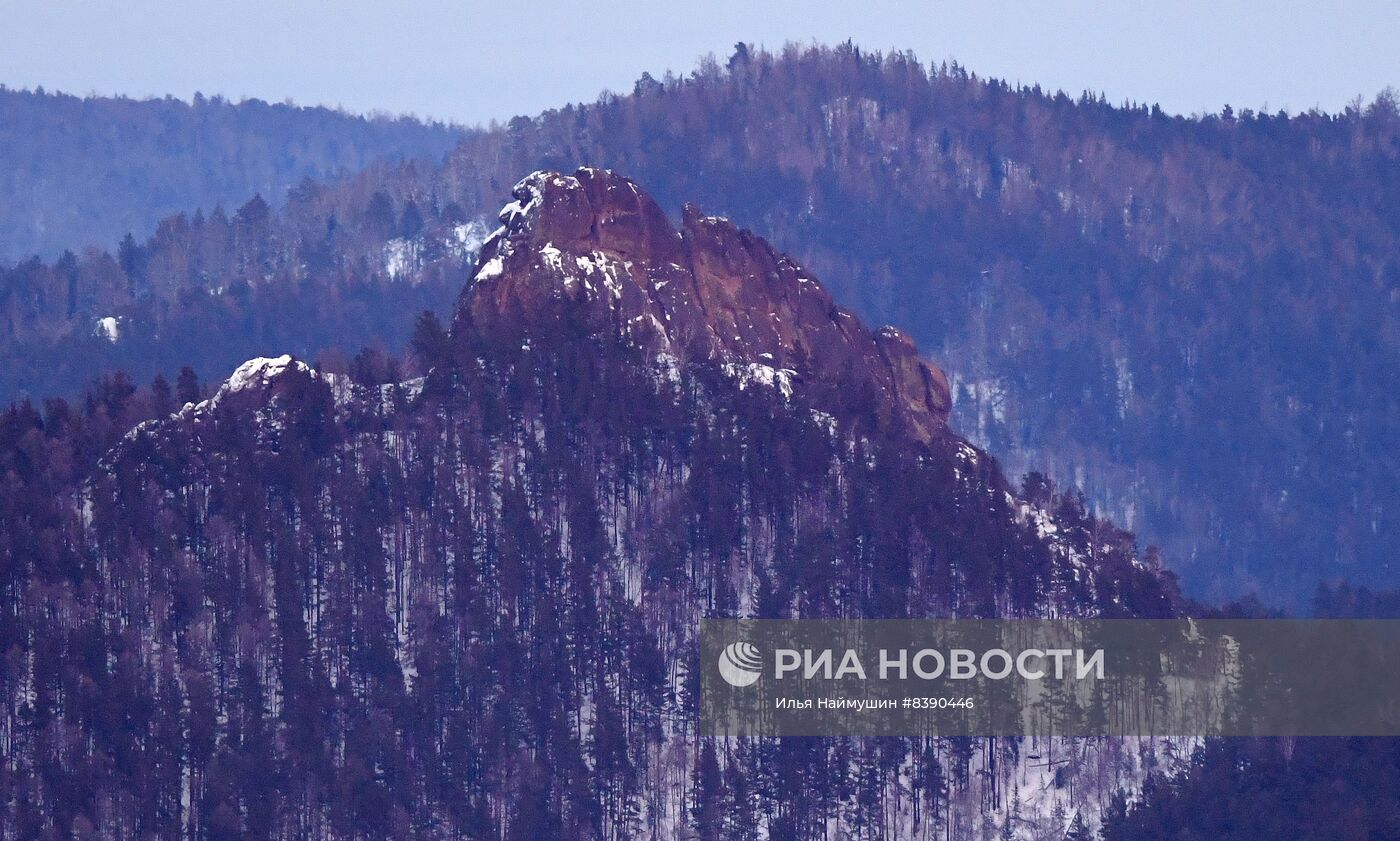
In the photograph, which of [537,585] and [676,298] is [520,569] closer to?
[537,585]

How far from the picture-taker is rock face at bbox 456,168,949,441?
158 metres

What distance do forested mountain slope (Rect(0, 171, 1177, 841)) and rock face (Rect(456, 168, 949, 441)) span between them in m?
0.24

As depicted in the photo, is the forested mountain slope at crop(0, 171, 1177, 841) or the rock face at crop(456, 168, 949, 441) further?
the rock face at crop(456, 168, 949, 441)

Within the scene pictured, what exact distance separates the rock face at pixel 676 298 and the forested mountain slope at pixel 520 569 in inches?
9.3

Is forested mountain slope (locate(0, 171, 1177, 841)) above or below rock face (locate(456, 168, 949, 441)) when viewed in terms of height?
below

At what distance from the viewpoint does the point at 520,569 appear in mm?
145000

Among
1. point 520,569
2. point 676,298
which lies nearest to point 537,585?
point 520,569

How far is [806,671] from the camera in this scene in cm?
14362

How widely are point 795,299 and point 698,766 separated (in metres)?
37.1

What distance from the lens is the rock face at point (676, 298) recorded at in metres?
158

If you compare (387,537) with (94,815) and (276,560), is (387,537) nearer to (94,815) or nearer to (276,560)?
(276,560)

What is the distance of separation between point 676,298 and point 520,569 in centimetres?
2321

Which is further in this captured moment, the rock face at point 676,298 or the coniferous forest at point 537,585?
the rock face at point 676,298

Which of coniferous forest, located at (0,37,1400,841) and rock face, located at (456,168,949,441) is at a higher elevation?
rock face, located at (456,168,949,441)
